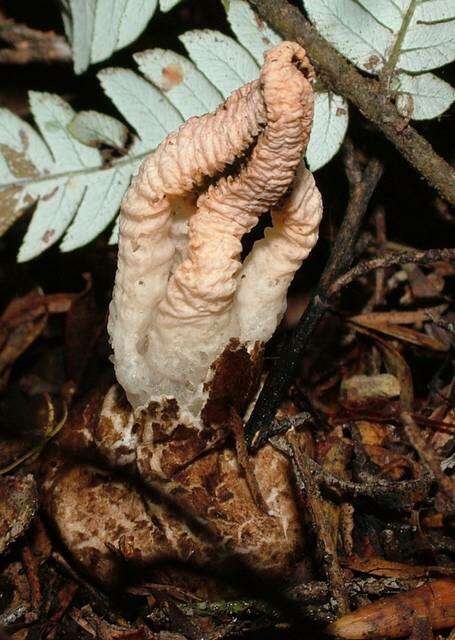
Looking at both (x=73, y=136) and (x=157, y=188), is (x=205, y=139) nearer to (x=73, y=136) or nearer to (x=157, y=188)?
(x=157, y=188)

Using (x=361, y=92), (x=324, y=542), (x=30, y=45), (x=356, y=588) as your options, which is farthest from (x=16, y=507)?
(x=30, y=45)

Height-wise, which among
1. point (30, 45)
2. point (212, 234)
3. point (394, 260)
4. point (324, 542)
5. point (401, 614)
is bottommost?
point (401, 614)

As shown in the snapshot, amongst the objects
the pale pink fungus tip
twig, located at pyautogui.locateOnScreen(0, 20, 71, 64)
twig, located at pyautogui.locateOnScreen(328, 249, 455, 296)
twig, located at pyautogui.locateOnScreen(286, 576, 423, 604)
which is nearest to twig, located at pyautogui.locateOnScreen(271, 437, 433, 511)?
twig, located at pyautogui.locateOnScreen(286, 576, 423, 604)

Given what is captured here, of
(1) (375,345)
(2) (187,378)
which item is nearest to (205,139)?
(2) (187,378)

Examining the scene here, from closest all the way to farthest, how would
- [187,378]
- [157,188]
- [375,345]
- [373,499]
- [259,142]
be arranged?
[259,142] < [157,188] < [187,378] < [373,499] < [375,345]

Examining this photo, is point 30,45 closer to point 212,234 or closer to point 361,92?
point 361,92

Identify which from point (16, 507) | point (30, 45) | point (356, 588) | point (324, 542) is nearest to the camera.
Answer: point (324, 542)

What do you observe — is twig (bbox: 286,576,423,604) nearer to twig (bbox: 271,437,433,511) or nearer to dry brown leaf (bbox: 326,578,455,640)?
dry brown leaf (bbox: 326,578,455,640)
